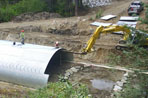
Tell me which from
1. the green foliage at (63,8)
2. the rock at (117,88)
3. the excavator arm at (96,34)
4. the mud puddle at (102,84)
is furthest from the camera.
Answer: the green foliage at (63,8)

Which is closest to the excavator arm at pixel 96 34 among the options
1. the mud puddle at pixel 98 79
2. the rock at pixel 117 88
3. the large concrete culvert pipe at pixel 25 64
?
the mud puddle at pixel 98 79

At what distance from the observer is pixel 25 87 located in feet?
45.8

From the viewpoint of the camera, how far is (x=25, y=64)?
13953 millimetres

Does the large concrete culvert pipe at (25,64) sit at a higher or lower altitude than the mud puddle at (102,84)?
higher

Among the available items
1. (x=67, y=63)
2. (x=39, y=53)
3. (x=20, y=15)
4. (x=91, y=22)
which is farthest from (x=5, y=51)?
(x=20, y=15)

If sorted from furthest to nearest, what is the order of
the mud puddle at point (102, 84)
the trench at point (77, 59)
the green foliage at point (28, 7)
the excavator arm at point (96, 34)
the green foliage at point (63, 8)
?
the green foliage at point (63, 8) → the green foliage at point (28, 7) → the excavator arm at point (96, 34) → the trench at point (77, 59) → the mud puddle at point (102, 84)

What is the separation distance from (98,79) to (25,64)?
500cm

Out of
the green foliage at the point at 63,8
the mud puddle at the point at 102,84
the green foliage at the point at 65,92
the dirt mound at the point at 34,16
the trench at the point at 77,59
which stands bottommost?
the mud puddle at the point at 102,84

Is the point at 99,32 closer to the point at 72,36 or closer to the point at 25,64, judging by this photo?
the point at 25,64

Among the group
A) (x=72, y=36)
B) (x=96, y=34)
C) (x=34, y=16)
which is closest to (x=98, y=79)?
(x=96, y=34)

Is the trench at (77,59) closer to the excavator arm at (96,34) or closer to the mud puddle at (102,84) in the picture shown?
the mud puddle at (102,84)

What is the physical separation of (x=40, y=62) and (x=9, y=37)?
11.4 m

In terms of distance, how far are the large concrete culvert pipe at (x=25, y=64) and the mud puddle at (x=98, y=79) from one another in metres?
2.58

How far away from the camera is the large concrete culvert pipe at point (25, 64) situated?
13.4 meters
